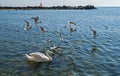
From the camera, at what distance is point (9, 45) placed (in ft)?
90.0

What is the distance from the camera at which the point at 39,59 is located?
20.9 m

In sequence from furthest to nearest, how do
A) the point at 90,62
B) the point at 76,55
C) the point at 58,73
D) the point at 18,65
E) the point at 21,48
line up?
the point at 21,48 < the point at 76,55 < the point at 90,62 < the point at 18,65 < the point at 58,73

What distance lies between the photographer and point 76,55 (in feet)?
77.9

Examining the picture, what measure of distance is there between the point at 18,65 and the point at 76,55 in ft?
20.3

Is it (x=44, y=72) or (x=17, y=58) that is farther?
(x=17, y=58)

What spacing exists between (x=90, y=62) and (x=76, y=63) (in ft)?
4.25

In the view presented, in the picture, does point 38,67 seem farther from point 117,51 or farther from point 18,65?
point 117,51

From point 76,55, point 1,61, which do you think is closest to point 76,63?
point 76,55

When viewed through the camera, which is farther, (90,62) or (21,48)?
(21,48)

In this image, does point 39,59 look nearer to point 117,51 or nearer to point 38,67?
point 38,67

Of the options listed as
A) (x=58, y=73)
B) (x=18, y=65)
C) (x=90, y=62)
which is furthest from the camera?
(x=90, y=62)

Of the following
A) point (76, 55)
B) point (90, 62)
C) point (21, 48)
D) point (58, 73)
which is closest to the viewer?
point (58, 73)

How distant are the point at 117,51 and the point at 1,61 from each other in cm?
1181

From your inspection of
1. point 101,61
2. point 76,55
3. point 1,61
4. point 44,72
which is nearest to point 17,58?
point 1,61
